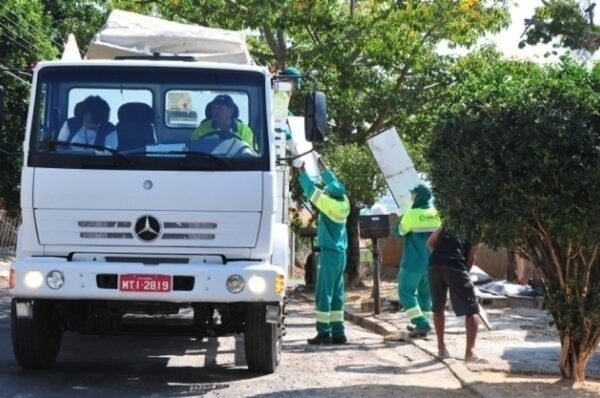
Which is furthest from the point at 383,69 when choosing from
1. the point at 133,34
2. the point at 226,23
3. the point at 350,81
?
the point at 133,34

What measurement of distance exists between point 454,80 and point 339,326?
29.3 feet

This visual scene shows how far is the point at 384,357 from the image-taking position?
10461 mm

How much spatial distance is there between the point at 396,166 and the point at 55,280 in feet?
21.1

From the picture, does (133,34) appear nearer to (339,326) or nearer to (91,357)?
(91,357)

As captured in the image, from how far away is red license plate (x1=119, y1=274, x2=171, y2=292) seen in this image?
7992 mm

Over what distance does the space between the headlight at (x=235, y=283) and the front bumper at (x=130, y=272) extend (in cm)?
2

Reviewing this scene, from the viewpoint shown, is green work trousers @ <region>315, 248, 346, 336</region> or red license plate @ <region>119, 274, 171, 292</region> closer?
red license plate @ <region>119, 274, 171, 292</region>

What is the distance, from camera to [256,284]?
8047mm

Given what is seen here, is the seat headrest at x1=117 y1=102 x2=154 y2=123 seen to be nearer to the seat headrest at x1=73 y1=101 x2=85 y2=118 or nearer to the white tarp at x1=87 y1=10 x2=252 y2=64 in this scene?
the seat headrest at x1=73 y1=101 x2=85 y2=118

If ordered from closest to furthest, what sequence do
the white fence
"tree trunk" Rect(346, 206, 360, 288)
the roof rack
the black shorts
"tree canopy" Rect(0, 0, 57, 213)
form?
the roof rack → the black shorts → "tree canopy" Rect(0, 0, 57, 213) → "tree trunk" Rect(346, 206, 360, 288) → the white fence

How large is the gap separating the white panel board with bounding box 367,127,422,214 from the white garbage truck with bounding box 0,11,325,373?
197 inches

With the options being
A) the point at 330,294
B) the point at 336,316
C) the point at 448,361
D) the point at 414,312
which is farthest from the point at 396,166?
the point at 448,361

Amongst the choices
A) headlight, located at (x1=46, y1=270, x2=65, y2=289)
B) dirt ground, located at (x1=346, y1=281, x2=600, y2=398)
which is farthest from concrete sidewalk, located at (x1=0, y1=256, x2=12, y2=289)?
dirt ground, located at (x1=346, y1=281, x2=600, y2=398)

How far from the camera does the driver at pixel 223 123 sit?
330 inches
